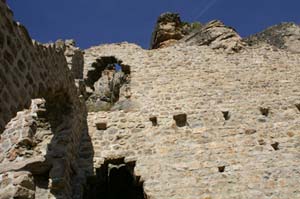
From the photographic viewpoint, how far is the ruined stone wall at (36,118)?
4496mm

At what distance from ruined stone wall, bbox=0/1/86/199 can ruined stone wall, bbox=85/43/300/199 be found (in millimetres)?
853

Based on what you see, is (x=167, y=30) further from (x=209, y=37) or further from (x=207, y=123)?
(x=207, y=123)

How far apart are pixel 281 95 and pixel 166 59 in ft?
10.0

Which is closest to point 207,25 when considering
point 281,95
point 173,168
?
point 281,95

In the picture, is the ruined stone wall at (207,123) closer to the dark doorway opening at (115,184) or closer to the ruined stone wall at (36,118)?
the dark doorway opening at (115,184)

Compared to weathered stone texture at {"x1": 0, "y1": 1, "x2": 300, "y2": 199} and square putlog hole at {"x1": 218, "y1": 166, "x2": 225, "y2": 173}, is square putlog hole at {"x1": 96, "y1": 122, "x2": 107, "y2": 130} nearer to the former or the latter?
weathered stone texture at {"x1": 0, "y1": 1, "x2": 300, "y2": 199}

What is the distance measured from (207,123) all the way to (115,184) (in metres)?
A: 2.85

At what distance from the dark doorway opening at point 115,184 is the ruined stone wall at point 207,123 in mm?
303

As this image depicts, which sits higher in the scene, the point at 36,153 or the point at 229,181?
the point at 36,153

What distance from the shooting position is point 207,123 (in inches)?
342

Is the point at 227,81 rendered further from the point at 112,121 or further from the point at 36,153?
the point at 36,153

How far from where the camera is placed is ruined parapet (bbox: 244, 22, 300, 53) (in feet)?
38.5

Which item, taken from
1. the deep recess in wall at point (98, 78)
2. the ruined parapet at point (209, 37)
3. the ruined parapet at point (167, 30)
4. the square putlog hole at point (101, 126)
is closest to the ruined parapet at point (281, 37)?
the ruined parapet at point (209, 37)

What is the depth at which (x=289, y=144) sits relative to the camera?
823cm
